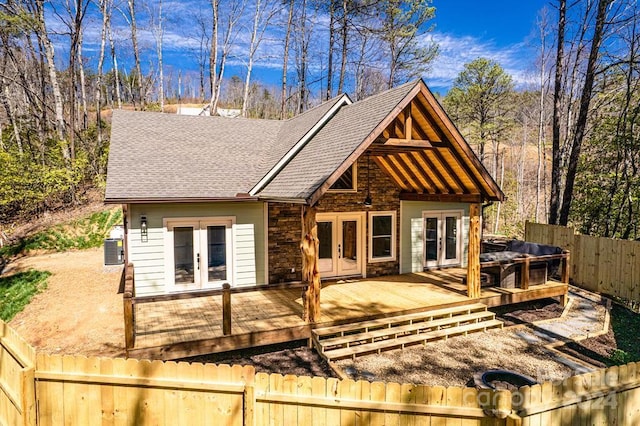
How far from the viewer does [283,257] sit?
395 inches

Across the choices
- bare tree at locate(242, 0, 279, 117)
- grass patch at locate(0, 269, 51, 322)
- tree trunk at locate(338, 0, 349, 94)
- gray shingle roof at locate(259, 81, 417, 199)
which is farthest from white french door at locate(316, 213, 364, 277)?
bare tree at locate(242, 0, 279, 117)

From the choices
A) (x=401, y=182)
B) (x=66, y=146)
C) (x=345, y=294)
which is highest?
(x=66, y=146)

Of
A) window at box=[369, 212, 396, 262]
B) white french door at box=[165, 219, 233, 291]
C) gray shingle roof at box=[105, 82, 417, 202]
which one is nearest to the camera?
gray shingle roof at box=[105, 82, 417, 202]

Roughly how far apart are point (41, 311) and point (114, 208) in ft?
29.3

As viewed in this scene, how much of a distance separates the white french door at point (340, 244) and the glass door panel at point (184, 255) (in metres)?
3.47

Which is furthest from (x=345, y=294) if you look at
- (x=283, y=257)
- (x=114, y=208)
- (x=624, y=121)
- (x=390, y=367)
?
(x=114, y=208)

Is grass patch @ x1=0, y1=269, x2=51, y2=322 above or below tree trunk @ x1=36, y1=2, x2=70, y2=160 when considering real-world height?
below

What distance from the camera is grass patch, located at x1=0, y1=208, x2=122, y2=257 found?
1505 cm

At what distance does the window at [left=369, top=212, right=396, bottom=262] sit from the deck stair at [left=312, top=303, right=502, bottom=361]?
3.08 meters

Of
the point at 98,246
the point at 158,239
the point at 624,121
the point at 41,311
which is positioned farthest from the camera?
the point at 98,246

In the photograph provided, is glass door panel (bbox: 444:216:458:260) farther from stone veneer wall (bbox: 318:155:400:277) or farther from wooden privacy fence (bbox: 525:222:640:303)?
wooden privacy fence (bbox: 525:222:640:303)

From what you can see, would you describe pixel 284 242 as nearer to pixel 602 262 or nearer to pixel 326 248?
pixel 326 248

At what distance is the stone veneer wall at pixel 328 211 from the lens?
9.91 metres

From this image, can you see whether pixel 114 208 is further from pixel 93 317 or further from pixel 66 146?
pixel 93 317
